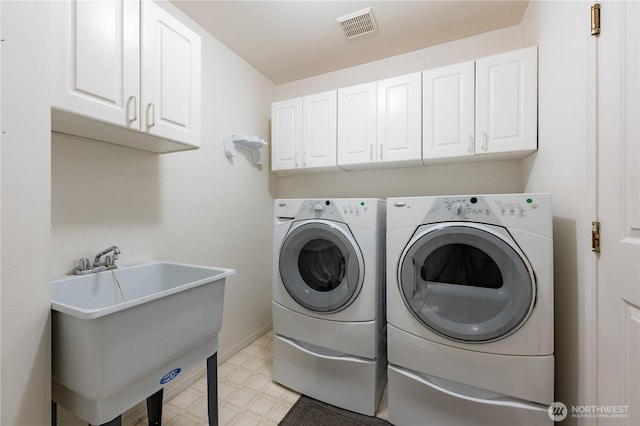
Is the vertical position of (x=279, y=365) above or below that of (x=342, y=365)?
below

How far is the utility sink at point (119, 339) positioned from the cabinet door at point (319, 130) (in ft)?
4.01

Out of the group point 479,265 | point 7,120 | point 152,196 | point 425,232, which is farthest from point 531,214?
point 152,196

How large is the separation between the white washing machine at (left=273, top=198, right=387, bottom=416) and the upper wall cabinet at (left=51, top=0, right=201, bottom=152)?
78 centimetres

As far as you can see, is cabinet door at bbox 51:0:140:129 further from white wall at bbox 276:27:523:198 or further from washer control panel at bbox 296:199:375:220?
white wall at bbox 276:27:523:198

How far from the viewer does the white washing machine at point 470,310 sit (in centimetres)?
116

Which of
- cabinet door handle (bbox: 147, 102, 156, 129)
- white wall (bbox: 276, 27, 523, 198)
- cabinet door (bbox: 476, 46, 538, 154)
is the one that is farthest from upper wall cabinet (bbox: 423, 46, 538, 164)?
cabinet door handle (bbox: 147, 102, 156, 129)

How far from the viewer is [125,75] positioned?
1.11 meters

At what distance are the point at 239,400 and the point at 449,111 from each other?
88.6 inches

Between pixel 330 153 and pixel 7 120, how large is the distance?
1.69m

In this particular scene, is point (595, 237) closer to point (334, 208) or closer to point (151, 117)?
point (334, 208)

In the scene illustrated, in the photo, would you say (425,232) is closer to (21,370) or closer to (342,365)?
(342,365)

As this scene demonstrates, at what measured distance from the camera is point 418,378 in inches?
54.1

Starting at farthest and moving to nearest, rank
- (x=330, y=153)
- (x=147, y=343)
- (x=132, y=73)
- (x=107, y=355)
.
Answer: (x=330, y=153) → (x=132, y=73) → (x=147, y=343) → (x=107, y=355)

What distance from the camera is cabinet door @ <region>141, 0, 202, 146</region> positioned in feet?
3.95
